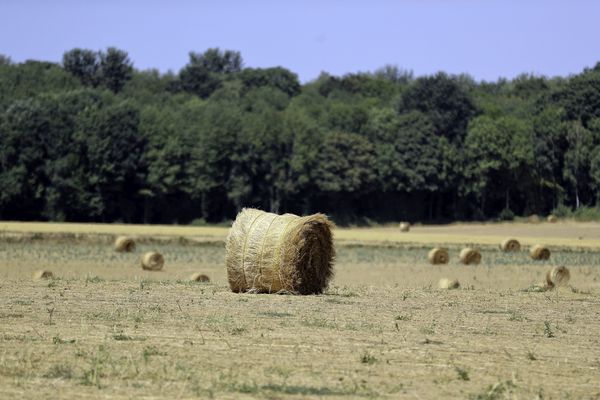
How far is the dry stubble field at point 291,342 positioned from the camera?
12.1 metres

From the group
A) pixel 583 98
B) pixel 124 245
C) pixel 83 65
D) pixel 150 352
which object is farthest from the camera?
pixel 83 65

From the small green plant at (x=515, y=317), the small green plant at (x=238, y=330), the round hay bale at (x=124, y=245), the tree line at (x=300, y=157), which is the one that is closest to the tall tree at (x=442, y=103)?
Result: the tree line at (x=300, y=157)

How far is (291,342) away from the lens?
1488 cm

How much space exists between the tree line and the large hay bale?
56.7 metres

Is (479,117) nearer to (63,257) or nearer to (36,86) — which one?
(36,86)

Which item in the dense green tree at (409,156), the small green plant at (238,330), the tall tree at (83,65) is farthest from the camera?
the tall tree at (83,65)

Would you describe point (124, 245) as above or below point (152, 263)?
above

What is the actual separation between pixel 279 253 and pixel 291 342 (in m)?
6.37

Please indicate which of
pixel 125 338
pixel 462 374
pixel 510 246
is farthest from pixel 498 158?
pixel 462 374

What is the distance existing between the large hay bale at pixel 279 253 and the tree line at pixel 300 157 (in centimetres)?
5669

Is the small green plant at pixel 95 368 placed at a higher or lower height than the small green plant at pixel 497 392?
higher

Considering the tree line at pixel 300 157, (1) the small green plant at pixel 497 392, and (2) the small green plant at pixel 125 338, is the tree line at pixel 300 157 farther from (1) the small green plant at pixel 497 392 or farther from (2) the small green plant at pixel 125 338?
(1) the small green plant at pixel 497 392

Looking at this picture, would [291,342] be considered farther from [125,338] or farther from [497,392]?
[497,392]

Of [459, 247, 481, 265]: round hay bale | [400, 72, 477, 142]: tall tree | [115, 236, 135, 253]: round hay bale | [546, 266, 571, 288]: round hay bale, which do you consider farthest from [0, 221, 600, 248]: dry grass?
[546, 266, 571, 288]: round hay bale
